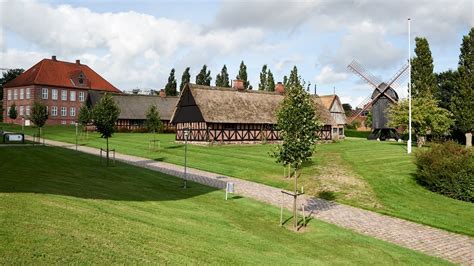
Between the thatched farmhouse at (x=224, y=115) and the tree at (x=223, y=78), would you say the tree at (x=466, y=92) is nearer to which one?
the thatched farmhouse at (x=224, y=115)

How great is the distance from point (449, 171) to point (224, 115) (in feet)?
96.0

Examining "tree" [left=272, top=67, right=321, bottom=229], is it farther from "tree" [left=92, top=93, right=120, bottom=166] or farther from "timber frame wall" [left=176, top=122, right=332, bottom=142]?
"timber frame wall" [left=176, top=122, right=332, bottom=142]

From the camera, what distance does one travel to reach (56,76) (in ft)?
260

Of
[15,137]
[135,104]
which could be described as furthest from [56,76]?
[15,137]

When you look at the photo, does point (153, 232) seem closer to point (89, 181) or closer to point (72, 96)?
point (89, 181)

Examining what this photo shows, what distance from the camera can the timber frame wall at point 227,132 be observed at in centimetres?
4731

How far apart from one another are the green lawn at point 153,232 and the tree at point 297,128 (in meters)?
2.74

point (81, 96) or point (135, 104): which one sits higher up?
point (81, 96)

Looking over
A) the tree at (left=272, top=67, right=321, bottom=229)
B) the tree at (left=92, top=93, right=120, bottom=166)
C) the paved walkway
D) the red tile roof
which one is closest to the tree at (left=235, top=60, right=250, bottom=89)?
the red tile roof

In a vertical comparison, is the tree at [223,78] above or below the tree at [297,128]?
above

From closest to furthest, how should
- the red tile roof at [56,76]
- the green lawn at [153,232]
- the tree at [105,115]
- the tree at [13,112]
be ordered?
the green lawn at [153,232]
the tree at [105,115]
the tree at [13,112]
the red tile roof at [56,76]

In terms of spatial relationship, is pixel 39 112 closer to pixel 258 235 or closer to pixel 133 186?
pixel 133 186

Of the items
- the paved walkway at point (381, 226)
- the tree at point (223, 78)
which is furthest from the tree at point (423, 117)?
the tree at point (223, 78)

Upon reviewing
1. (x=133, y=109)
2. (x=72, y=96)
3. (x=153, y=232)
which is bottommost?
(x=153, y=232)
